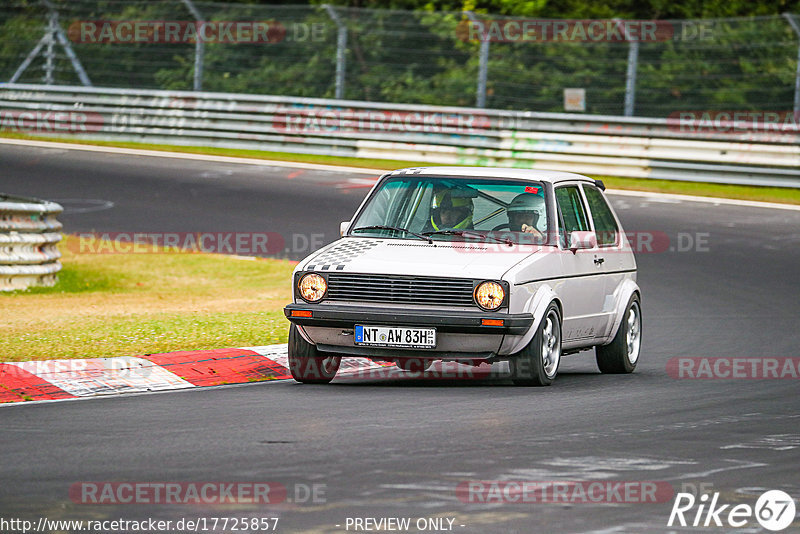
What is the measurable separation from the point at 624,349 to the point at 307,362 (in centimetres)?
276

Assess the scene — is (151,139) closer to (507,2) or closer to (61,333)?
(507,2)

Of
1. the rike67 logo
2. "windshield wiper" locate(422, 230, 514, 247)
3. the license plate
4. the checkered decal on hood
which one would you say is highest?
"windshield wiper" locate(422, 230, 514, 247)

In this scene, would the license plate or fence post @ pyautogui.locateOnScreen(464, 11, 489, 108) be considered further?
fence post @ pyautogui.locateOnScreen(464, 11, 489, 108)

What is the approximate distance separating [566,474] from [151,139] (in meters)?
23.7

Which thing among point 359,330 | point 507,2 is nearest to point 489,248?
point 359,330

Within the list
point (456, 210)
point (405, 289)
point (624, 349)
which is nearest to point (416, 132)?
point (624, 349)

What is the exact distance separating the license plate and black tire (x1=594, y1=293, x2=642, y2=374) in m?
2.31

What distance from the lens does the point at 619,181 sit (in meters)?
25.0

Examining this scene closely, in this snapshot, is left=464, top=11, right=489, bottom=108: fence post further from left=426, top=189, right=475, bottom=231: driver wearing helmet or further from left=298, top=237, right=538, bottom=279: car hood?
left=298, top=237, right=538, bottom=279: car hood

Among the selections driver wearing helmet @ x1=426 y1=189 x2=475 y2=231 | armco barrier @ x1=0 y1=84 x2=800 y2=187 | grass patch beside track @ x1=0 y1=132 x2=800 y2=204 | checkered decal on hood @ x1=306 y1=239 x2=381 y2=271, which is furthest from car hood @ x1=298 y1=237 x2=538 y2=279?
armco barrier @ x1=0 y1=84 x2=800 y2=187

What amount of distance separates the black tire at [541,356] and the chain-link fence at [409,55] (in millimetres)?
15202

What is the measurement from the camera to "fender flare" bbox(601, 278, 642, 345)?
1128 cm

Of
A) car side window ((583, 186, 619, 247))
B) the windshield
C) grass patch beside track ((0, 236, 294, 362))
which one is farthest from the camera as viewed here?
car side window ((583, 186, 619, 247))

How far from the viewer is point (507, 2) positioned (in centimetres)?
3278
